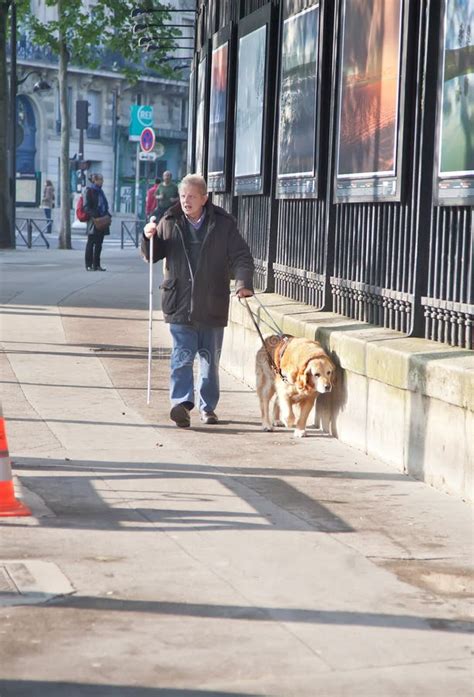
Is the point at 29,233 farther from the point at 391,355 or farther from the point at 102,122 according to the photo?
the point at 102,122

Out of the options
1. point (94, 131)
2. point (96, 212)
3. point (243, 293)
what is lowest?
point (243, 293)

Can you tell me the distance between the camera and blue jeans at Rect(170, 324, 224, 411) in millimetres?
10688

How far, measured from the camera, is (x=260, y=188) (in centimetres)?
1364

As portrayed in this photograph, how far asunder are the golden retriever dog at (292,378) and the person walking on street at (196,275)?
15.7 inches

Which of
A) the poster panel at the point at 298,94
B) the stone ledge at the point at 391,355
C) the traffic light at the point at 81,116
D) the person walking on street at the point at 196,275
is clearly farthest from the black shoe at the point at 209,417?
the traffic light at the point at 81,116

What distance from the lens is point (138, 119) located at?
65.0 meters

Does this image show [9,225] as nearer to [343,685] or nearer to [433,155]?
[433,155]

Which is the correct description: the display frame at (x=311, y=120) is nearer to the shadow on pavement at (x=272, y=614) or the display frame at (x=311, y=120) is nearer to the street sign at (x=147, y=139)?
the shadow on pavement at (x=272, y=614)

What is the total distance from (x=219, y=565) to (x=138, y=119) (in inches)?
2357

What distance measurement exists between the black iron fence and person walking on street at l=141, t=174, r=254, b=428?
0.94m

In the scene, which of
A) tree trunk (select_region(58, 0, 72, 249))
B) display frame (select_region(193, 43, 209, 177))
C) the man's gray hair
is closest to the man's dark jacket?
the man's gray hair

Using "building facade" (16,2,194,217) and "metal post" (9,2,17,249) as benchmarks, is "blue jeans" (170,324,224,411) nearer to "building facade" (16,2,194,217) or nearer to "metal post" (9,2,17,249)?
"metal post" (9,2,17,249)

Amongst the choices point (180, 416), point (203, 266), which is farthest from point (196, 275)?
point (180, 416)

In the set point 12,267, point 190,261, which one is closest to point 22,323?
point 190,261
